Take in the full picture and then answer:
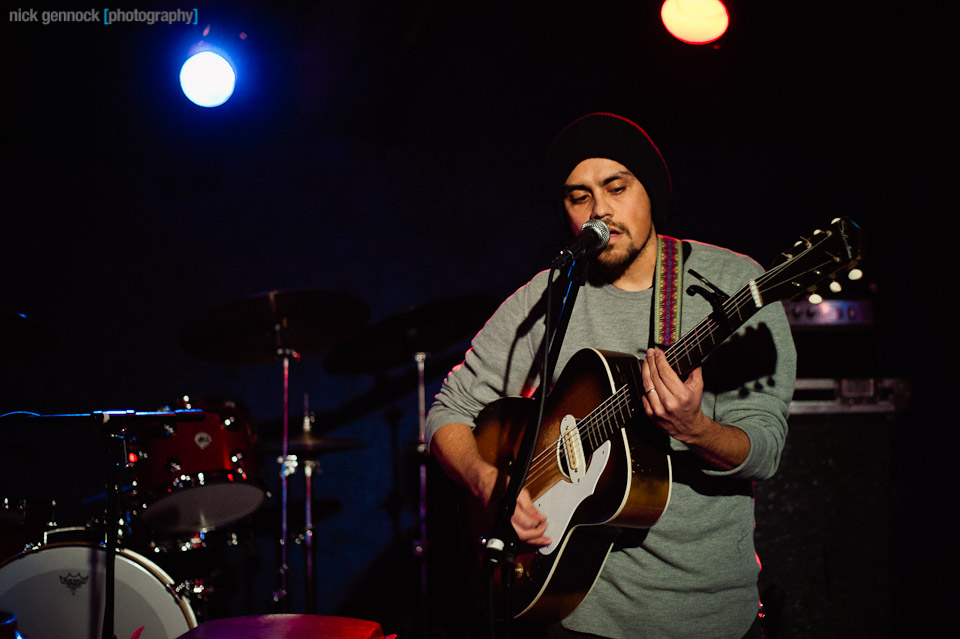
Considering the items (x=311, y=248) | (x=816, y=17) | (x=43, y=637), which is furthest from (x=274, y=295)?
(x=816, y=17)

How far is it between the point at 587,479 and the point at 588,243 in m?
0.66

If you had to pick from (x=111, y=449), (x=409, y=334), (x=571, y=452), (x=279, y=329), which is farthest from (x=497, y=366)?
(x=279, y=329)

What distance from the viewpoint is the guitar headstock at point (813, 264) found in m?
1.75

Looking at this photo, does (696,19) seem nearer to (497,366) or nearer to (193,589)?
(497,366)

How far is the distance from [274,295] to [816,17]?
3.57 metres

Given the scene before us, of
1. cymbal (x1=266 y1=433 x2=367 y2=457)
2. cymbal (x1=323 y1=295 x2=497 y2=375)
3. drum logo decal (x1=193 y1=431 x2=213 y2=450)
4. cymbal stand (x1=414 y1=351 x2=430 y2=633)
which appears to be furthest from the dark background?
drum logo decal (x1=193 y1=431 x2=213 y2=450)

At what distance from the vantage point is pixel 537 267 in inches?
182

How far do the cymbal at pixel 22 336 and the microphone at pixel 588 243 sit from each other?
250 centimetres

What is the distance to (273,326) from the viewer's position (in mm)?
3760

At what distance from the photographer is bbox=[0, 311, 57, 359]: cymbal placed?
3.09 metres

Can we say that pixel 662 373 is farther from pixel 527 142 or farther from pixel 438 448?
pixel 527 142

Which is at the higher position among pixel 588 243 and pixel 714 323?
pixel 588 243

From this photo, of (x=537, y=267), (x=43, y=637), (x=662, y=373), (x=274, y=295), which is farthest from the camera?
(x=537, y=267)

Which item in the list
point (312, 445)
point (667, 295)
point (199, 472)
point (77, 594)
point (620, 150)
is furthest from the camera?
point (312, 445)
